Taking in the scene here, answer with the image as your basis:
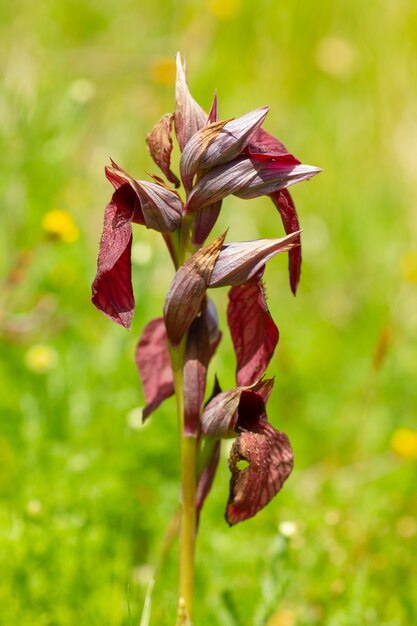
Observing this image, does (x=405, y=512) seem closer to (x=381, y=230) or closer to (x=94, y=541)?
(x=94, y=541)

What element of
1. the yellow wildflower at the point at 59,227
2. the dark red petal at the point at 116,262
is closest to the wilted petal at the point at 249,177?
the dark red petal at the point at 116,262

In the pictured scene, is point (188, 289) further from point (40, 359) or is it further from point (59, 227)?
point (59, 227)

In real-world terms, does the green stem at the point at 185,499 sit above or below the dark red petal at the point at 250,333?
below

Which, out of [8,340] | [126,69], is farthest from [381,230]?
[8,340]

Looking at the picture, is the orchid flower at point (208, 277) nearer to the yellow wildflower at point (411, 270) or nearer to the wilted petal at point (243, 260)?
the wilted petal at point (243, 260)

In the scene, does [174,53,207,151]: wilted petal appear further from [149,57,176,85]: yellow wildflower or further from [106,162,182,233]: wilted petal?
[149,57,176,85]: yellow wildflower

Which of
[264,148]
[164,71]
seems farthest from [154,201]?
[164,71]

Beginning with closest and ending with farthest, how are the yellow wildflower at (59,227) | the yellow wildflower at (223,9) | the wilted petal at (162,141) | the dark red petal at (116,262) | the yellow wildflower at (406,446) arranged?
the dark red petal at (116,262), the wilted petal at (162,141), the yellow wildflower at (406,446), the yellow wildflower at (59,227), the yellow wildflower at (223,9)
